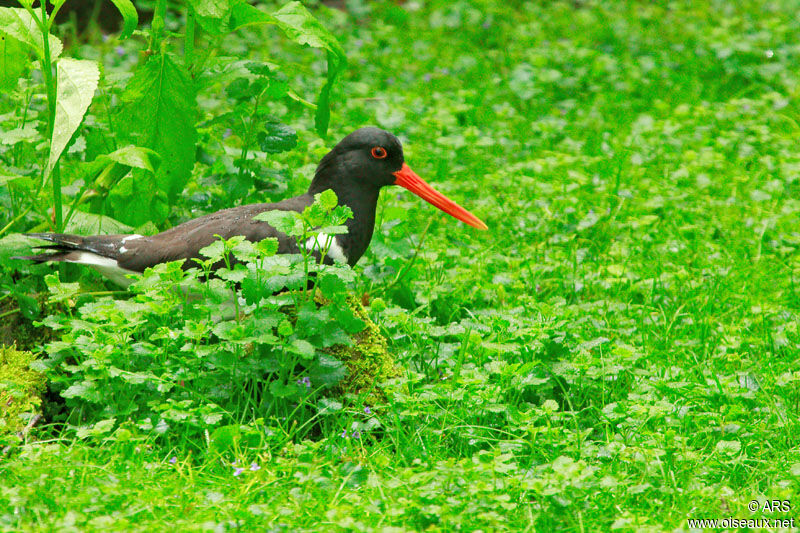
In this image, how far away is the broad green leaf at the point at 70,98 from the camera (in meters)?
3.28

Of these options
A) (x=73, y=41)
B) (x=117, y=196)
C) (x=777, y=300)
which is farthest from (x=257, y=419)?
(x=73, y=41)

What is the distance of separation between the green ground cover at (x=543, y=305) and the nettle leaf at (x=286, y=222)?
0.66m

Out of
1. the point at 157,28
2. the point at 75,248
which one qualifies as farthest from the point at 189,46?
the point at 75,248

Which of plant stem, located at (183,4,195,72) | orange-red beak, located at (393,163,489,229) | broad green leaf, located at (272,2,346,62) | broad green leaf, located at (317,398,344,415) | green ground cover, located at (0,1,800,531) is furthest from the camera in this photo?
orange-red beak, located at (393,163,489,229)

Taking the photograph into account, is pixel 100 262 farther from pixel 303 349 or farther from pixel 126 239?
pixel 303 349

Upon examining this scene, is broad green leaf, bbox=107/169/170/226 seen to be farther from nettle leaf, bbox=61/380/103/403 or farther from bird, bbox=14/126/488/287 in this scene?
nettle leaf, bbox=61/380/103/403

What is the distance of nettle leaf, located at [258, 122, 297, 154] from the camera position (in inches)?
166

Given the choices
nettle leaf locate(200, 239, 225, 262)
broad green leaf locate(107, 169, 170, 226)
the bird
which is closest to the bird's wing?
the bird

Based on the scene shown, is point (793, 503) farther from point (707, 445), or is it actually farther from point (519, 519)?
point (519, 519)

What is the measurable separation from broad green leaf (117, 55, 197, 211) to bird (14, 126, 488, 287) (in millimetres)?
285

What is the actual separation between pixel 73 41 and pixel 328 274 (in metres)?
4.61

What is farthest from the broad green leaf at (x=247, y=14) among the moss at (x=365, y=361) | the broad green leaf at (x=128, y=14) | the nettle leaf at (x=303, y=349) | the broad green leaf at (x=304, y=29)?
the nettle leaf at (x=303, y=349)

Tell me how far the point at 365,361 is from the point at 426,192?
114cm

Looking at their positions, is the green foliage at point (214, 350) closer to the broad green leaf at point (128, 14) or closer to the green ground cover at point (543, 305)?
the green ground cover at point (543, 305)
